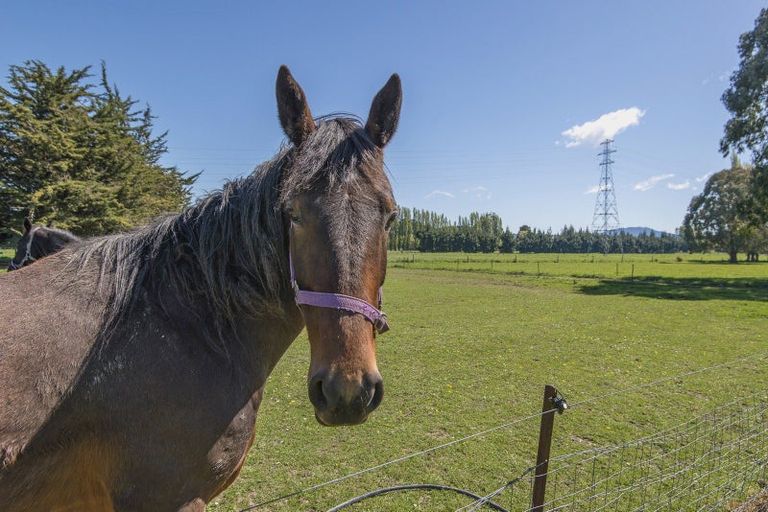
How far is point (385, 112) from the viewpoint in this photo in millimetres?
1979

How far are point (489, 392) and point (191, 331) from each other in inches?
241

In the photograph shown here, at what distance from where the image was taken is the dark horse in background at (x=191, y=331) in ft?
4.70

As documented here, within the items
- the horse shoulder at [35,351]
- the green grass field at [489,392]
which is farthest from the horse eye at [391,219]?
the green grass field at [489,392]

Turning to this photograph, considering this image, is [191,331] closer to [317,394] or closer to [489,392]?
[317,394]

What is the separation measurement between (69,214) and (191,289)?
2620 centimetres

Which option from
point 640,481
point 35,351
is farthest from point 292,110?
point 640,481

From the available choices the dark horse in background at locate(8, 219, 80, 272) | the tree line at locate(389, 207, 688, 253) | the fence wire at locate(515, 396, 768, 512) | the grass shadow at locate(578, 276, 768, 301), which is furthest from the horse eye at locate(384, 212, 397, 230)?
the tree line at locate(389, 207, 688, 253)

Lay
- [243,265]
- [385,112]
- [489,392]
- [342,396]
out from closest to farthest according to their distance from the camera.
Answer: [342,396] → [243,265] → [385,112] → [489,392]

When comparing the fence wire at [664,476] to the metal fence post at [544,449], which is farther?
the fence wire at [664,476]

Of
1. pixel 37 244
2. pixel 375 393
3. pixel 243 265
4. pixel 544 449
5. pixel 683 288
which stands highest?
pixel 37 244

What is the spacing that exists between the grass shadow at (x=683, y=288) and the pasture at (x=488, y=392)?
4.75 m

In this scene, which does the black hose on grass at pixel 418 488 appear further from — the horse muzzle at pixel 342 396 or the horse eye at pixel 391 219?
the horse eye at pixel 391 219

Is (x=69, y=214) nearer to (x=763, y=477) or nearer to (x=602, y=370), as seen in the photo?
(x=602, y=370)

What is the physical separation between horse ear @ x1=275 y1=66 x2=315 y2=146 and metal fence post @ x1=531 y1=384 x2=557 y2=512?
2.52 m
